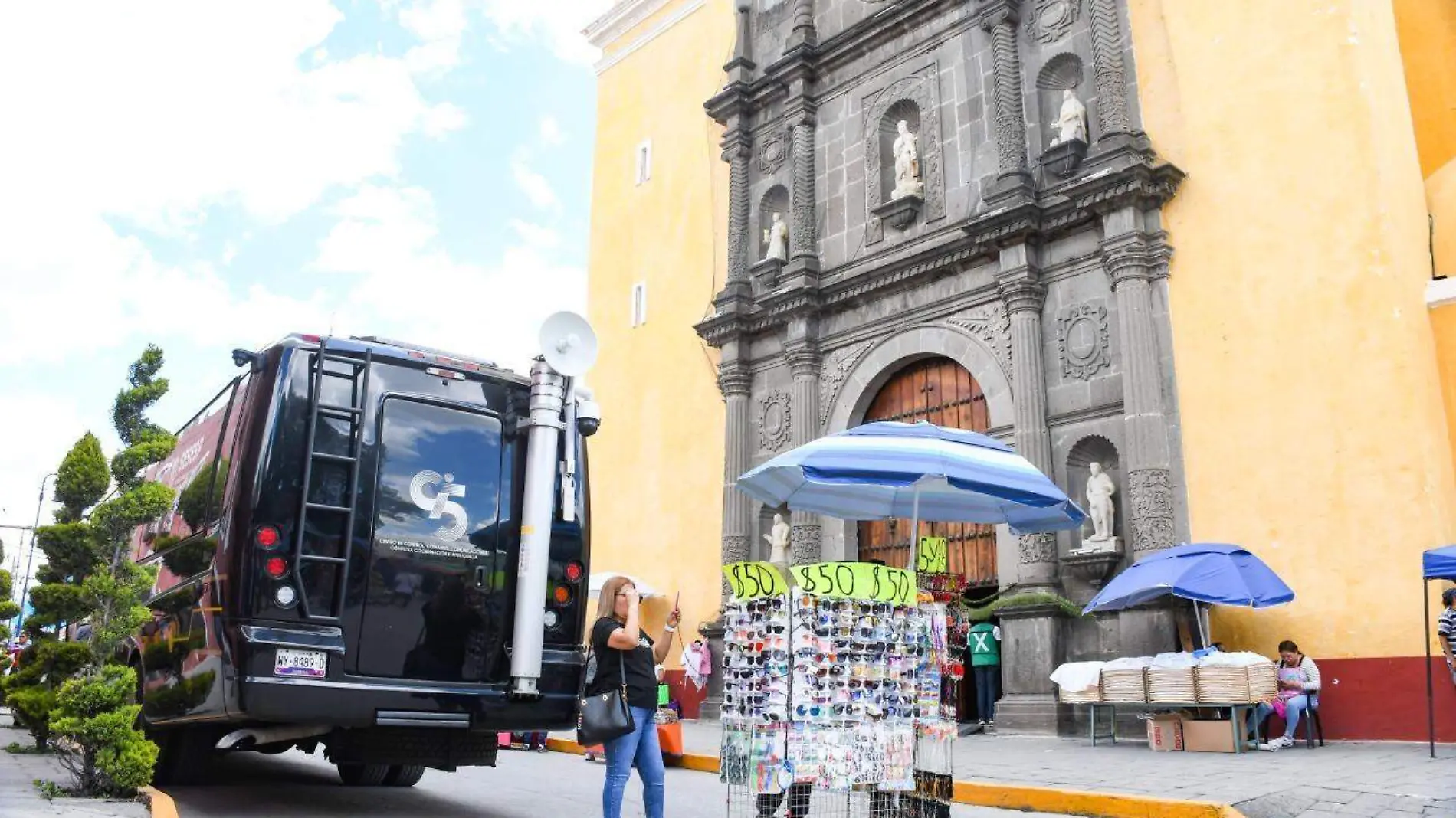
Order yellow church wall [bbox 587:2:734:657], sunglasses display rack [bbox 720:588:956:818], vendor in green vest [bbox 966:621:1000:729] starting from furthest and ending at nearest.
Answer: yellow church wall [bbox 587:2:734:657] → vendor in green vest [bbox 966:621:1000:729] → sunglasses display rack [bbox 720:588:956:818]

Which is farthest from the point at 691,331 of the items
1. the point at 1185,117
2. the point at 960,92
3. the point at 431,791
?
the point at 431,791

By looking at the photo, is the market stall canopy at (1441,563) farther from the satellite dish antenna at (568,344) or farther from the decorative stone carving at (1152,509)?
the satellite dish antenna at (568,344)

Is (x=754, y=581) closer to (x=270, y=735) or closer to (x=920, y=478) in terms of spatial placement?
(x=920, y=478)

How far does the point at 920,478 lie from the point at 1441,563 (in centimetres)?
475

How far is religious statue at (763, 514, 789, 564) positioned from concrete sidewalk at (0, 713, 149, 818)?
30.8 feet

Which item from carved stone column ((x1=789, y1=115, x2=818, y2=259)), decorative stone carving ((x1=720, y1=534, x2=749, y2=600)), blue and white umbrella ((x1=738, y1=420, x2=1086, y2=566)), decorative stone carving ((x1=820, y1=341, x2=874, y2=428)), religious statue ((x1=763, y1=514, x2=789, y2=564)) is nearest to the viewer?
blue and white umbrella ((x1=738, y1=420, x2=1086, y2=566))

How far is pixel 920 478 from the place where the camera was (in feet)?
22.4

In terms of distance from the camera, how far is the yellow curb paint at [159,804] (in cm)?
586

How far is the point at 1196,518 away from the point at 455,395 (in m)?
8.45

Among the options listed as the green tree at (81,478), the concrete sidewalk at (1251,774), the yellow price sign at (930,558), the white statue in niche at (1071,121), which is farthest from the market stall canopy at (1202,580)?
the green tree at (81,478)

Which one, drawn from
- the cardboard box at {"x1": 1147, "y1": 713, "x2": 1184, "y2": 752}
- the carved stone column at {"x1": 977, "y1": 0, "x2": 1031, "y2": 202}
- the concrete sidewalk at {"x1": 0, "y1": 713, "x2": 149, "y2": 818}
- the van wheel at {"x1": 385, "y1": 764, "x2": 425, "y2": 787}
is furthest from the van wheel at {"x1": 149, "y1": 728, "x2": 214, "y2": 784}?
the carved stone column at {"x1": 977, "y1": 0, "x2": 1031, "y2": 202}

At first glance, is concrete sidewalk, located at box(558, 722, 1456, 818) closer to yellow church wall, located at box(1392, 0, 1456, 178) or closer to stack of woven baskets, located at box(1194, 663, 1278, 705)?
stack of woven baskets, located at box(1194, 663, 1278, 705)

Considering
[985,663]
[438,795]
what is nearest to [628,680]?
[438,795]

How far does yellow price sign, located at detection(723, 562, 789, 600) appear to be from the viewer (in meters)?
5.79
